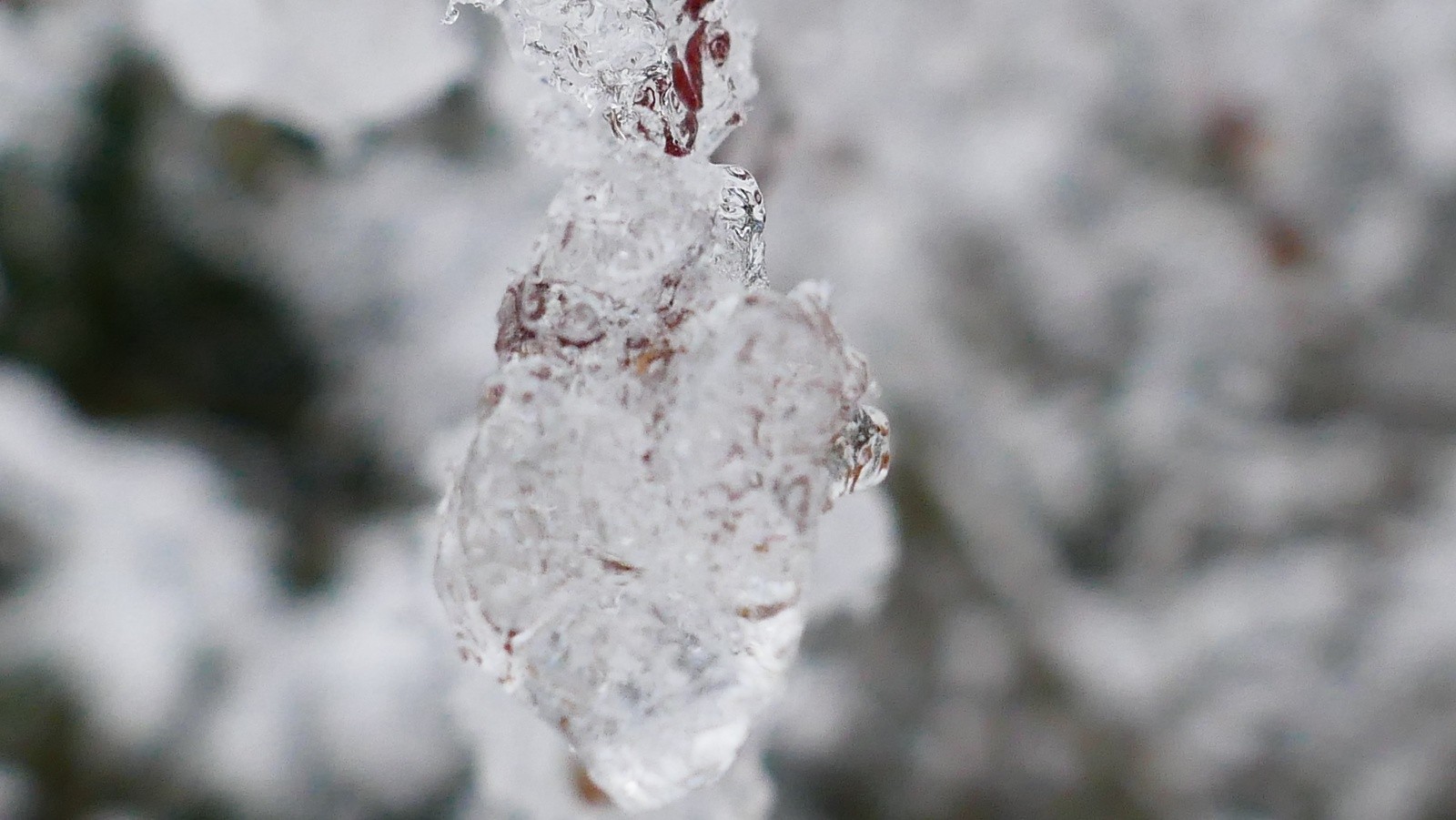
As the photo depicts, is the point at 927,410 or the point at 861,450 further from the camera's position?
the point at 927,410

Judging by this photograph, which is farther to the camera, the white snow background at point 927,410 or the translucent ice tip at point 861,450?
the white snow background at point 927,410

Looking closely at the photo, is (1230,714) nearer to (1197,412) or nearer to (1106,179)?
(1197,412)

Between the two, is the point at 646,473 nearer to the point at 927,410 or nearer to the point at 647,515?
the point at 647,515

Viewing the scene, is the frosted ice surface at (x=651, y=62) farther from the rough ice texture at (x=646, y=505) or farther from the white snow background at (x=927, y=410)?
the white snow background at (x=927, y=410)

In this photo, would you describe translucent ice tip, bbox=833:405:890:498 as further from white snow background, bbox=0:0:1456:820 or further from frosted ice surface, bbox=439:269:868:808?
white snow background, bbox=0:0:1456:820

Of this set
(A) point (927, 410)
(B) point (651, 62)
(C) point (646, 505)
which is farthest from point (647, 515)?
(A) point (927, 410)

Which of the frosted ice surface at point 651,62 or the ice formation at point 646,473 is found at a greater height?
the frosted ice surface at point 651,62

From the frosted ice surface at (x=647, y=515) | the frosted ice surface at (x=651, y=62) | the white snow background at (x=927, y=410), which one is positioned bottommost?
the frosted ice surface at (x=647, y=515)

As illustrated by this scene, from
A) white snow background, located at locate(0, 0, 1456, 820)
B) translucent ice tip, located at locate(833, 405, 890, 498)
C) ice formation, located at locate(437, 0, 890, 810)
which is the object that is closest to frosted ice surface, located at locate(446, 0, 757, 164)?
ice formation, located at locate(437, 0, 890, 810)

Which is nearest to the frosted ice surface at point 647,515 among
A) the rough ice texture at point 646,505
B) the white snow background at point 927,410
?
the rough ice texture at point 646,505
